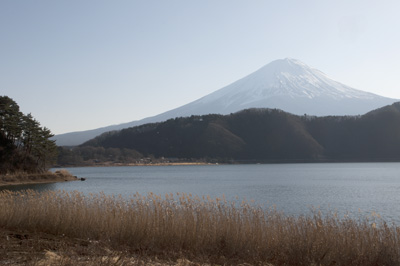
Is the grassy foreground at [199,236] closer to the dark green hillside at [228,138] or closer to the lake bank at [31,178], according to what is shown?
the lake bank at [31,178]

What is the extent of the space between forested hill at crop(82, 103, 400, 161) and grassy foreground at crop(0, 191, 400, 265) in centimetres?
9985

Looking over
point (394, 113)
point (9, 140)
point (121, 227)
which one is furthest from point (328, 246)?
point (394, 113)

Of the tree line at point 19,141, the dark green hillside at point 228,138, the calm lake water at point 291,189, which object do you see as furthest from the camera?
the dark green hillside at point 228,138

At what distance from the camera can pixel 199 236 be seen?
732 cm

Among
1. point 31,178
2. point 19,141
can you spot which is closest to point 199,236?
point 31,178

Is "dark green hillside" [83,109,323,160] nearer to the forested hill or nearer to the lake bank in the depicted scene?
the forested hill

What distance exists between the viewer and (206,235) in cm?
745

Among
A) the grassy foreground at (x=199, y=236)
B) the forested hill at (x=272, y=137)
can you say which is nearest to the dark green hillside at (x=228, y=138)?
the forested hill at (x=272, y=137)

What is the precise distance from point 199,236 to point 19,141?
38076mm

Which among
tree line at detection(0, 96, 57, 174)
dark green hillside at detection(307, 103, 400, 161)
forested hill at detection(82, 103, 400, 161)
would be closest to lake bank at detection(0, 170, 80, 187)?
tree line at detection(0, 96, 57, 174)

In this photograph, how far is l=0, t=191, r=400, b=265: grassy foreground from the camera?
671cm

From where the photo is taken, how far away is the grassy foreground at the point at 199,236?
6715 millimetres

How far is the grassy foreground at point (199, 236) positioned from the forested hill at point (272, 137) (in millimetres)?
99853

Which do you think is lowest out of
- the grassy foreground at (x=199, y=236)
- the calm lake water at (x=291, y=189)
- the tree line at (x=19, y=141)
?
the calm lake water at (x=291, y=189)
